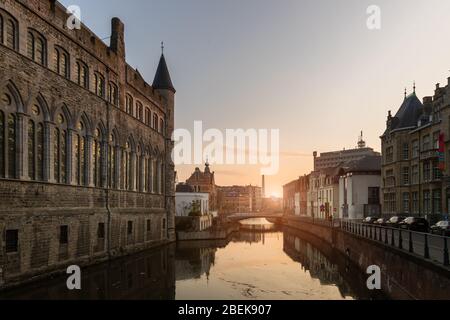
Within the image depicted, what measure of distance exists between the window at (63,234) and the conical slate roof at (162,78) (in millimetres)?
23582

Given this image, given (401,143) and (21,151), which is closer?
(21,151)

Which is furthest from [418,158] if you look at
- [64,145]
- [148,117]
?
[64,145]

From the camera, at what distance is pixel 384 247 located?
67.5 feet

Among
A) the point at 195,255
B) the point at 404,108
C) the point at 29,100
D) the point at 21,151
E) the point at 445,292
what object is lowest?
the point at 195,255

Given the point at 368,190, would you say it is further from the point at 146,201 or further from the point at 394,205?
the point at 146,201

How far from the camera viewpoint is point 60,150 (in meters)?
23.0

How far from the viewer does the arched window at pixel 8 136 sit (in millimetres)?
18344

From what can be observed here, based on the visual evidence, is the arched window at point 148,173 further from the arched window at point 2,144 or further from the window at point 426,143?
the window at point 426,143

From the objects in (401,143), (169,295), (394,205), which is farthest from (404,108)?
(169,295)

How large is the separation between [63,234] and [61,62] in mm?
8683

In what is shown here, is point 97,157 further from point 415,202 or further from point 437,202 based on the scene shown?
point 415,202

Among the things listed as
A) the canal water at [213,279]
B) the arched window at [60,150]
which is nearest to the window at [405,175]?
the canal water at [213,279]

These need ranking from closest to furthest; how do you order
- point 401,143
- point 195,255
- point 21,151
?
point 21,151 < point 195,255 < point 401,143
